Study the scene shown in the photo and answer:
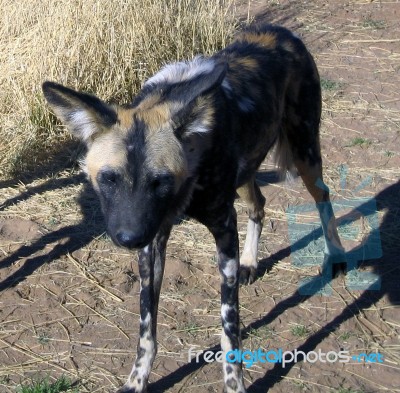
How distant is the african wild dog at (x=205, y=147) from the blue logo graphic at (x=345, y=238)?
0.20 metres

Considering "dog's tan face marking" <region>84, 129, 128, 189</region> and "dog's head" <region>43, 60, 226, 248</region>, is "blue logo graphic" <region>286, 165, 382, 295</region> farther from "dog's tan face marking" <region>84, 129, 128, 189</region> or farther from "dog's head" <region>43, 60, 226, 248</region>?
"dog's tan face marking" <region>84, 129, 128, 189</region>

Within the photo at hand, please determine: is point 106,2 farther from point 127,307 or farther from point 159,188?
point 159,188

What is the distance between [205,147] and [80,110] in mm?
611

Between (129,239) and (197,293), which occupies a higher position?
(129,239)

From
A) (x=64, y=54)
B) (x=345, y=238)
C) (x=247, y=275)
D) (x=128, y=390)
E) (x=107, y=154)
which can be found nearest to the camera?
(x=107, y=154)

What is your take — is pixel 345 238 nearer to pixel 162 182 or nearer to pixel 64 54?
pixel 162 182

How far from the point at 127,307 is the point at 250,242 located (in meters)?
0.93

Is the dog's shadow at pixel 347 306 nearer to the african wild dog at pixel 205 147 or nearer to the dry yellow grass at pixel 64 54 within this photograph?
the african wild dog at pixel 205 147

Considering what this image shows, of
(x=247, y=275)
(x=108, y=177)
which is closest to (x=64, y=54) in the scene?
(x=247, y=275)

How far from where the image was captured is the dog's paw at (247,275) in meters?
4.88

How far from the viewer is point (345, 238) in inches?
211

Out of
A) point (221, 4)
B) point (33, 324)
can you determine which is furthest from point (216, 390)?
point (221, 4)

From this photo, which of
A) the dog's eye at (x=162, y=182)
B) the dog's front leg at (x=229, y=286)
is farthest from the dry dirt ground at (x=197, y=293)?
the dog's eye at (x=162, y=182)

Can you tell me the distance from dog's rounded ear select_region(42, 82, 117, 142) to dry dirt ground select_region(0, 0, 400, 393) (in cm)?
138
